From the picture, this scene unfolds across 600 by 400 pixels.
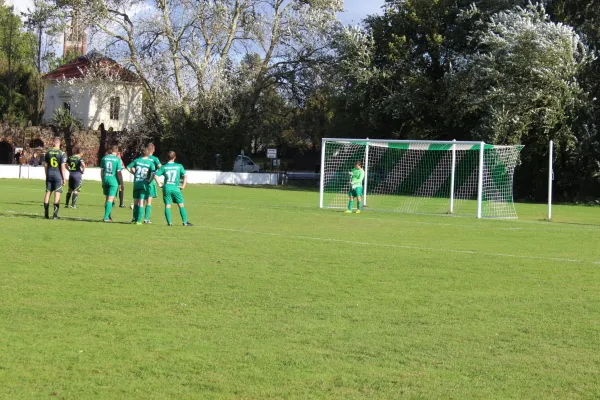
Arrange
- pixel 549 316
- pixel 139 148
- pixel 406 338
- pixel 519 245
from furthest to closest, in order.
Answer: pixel 139 148 < pixel 519 245 < pixel 549 316 < pixel 406 338

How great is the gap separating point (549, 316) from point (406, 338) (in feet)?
7.25

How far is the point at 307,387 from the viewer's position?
240 inches

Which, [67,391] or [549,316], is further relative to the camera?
[549,316]

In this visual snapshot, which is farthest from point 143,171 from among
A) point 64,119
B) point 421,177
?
point 64,119

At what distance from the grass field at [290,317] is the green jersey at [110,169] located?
2.29 metres

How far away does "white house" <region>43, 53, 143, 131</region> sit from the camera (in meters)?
57.8

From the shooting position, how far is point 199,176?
52188 mm

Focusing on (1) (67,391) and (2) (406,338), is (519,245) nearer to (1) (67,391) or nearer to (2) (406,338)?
(2) (406,338)

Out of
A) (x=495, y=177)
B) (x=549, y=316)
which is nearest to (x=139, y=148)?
(x=495, y=177)

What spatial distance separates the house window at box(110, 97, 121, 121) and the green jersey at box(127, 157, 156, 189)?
44.8 m

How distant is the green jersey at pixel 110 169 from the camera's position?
1906 centimetres

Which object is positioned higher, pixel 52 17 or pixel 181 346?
pixel 52 17

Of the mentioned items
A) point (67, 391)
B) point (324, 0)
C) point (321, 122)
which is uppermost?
point (324, 0)

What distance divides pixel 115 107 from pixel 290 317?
201 feet
